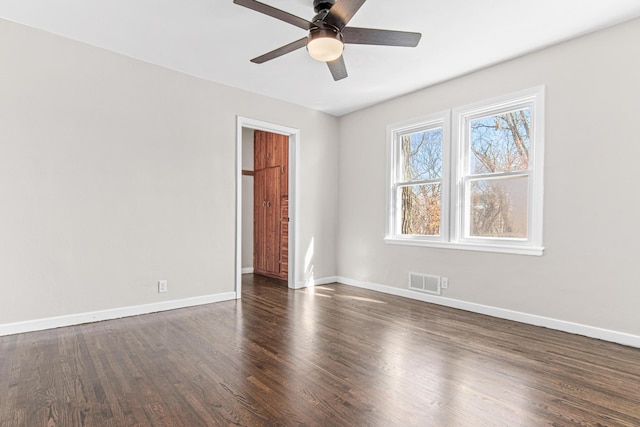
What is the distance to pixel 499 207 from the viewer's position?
3719mm

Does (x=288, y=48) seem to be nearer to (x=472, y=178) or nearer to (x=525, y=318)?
(x=472, y=178)

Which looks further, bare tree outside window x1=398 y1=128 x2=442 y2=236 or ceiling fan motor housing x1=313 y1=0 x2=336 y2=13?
bare tree outside window x1=398 y1=128 x2=442 y2=236

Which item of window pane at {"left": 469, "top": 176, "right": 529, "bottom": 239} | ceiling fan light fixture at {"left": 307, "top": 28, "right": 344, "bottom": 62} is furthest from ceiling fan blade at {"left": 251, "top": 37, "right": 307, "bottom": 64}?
window pane at {"left": 469, "top": 176, "right": 529, "bottom": 239}

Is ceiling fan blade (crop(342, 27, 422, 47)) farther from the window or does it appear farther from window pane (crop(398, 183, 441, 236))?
window pane (crop(398, 183, 441, 236))

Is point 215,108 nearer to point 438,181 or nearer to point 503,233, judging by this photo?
point 438,181

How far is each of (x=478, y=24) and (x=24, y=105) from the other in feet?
13.2

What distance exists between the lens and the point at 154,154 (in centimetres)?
373

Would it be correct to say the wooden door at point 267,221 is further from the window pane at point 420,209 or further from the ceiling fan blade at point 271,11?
the ceiling fan blade at point 271,11

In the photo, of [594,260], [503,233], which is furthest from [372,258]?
[594,260]

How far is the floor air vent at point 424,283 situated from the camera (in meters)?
4.20

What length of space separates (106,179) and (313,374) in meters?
2.80

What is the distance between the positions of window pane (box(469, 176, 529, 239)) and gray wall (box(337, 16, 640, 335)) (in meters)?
0.24

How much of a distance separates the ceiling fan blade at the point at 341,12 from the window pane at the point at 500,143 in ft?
7.52

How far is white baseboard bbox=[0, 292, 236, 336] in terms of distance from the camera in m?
2.99
